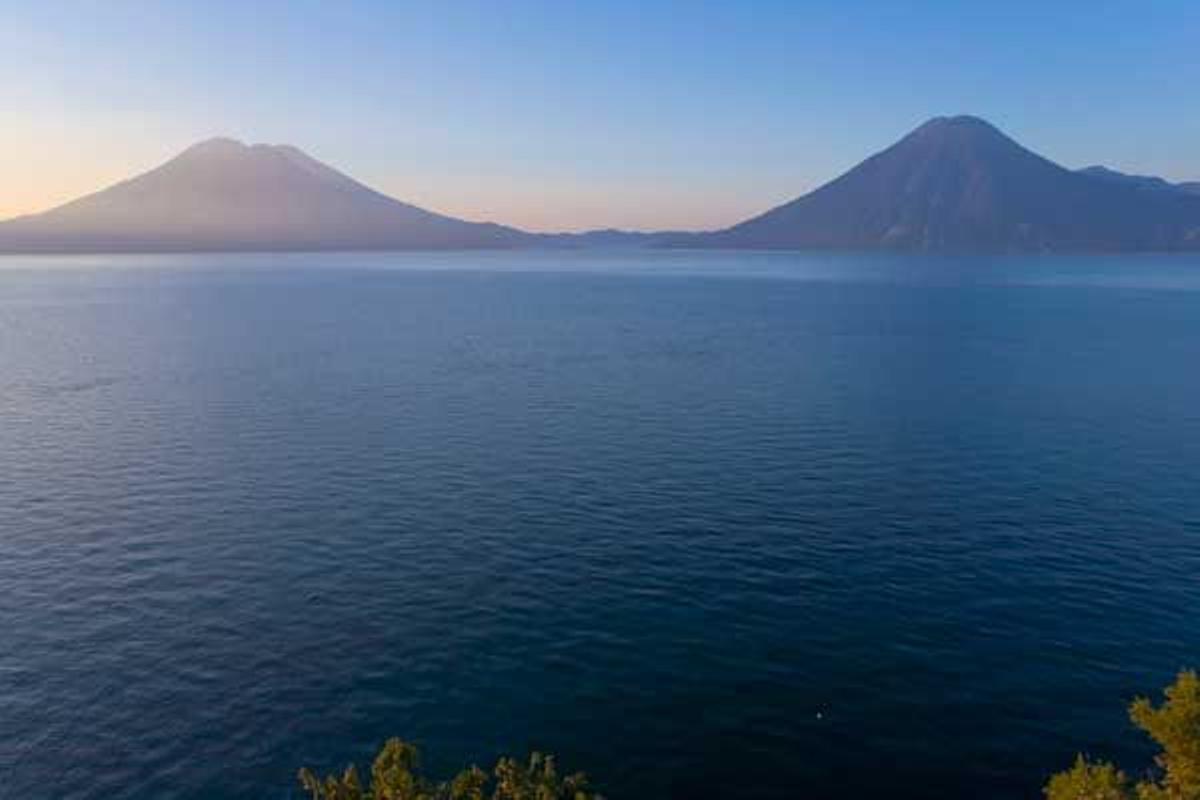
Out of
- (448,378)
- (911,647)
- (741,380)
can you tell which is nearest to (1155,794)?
(911,647)

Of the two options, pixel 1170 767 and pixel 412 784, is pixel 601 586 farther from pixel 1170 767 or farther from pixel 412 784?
pixel 1170 767

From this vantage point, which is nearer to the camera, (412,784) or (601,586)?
(412,784)

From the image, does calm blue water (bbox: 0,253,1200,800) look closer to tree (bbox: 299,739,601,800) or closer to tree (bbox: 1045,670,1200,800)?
tree (bbox: 1045,670,1200,800)

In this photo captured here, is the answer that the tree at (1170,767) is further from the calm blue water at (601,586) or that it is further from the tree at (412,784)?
the tree at (412,784)

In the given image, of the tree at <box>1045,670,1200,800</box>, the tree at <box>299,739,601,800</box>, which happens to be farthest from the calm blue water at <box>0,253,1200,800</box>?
the tree at <box>299,739,601,800</box>

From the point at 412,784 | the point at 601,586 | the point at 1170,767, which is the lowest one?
the point at 601,586

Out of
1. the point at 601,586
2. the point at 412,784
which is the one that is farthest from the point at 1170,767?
the point at 601,586

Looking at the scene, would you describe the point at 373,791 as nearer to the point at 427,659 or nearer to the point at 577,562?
the point at 427,659

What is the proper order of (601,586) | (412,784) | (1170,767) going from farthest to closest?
(601,586) < (1170,767) < (412,784)
